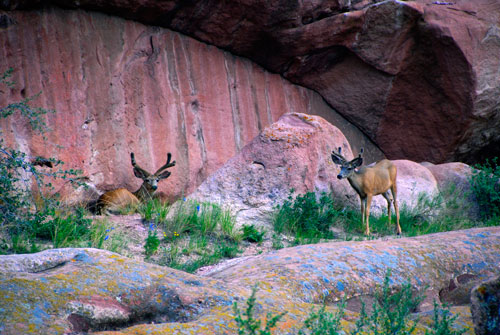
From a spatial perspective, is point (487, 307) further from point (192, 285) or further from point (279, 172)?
point (279, 172)

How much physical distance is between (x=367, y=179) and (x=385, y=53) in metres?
5.04

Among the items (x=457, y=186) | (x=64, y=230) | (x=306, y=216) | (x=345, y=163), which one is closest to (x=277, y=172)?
(x=306, y=216)

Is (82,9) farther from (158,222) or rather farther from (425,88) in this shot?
(425,88)

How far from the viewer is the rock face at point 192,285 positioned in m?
2.72

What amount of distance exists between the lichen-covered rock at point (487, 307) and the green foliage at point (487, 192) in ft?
27.8

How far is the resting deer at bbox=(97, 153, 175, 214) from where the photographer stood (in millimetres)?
9680

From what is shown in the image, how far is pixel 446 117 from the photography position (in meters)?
13.7

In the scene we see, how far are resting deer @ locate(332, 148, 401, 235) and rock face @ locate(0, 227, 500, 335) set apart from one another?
4.60 m

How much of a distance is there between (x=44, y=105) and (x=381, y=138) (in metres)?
9.31

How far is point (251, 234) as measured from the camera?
24.6ft

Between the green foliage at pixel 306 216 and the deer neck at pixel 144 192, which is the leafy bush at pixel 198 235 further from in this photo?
the deer neck at pixel 144 192

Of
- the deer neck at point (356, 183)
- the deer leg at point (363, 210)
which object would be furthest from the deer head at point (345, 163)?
the deer leg at point (363, 210)

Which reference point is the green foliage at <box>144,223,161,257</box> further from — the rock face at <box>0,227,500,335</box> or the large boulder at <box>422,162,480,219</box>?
the large boulder at <box>422,162,480,219</box>

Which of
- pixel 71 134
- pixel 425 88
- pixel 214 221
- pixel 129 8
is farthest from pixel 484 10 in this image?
pixel 71 134
